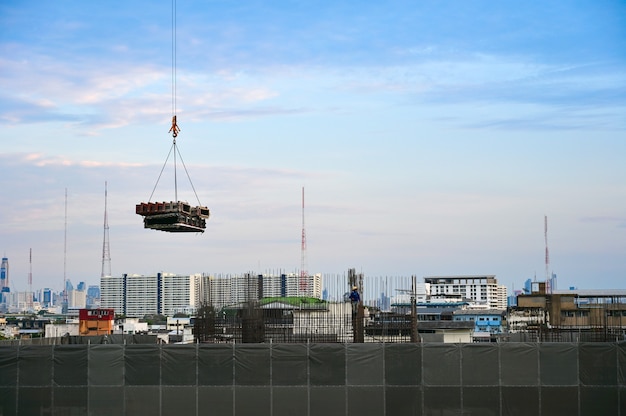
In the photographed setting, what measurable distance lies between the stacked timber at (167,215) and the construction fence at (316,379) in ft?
17.4

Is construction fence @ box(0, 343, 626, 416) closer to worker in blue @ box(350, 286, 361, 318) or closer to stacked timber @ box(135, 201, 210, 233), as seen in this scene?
stacked timber @ box(135, 201, 210, 233)

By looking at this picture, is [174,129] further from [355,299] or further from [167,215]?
[355,299]

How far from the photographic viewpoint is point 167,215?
30203 millimetres

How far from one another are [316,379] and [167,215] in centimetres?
813

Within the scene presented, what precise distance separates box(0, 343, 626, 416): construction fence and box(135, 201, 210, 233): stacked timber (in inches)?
209

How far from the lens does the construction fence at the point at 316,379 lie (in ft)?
84.7

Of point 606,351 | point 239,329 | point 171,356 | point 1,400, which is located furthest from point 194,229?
point 606,351

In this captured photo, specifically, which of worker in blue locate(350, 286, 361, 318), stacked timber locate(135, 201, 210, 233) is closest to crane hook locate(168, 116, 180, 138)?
stacked timber locate(135, 201, 210, 233)

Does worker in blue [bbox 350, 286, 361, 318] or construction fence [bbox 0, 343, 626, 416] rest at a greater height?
worker in blue [bbox 350, 286, 361, 318]

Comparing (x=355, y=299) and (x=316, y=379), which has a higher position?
(x=355, y=299)

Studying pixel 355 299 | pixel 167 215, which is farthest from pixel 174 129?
pixel 355 299

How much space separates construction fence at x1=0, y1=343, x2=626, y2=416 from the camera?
84.7 feet

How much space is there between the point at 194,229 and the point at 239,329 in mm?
4047

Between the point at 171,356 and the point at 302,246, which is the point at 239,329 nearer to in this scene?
the point at 171,356
